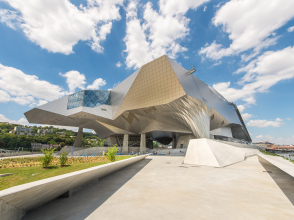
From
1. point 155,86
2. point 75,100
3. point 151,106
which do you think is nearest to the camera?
point 155,86

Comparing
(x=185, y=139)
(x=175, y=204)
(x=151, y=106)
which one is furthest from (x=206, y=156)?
(x=185, y=139)

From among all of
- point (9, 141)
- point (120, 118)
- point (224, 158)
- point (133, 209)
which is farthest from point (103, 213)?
point (9, 141)

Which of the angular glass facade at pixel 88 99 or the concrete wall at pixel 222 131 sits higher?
the angular glass facade at pixel 88 99

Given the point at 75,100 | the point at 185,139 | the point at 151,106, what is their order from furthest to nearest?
the point at 185,139
the point at 75,100
the point at 151,106

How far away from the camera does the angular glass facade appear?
34.0 metres

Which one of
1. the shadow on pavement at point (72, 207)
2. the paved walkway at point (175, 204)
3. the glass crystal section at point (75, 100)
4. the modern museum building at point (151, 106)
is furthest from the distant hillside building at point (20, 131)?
the paved walkway at point (175, 204)

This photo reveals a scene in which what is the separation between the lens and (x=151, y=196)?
4977 mm

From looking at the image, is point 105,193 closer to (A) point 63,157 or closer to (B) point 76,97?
(A) point 63,157

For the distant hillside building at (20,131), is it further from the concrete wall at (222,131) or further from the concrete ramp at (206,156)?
the concrete ramp at (206,156)

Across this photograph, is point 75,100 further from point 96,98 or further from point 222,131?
point 222,131

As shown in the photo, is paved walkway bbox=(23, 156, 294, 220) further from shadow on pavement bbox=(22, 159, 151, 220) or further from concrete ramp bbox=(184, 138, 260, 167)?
concrete ramp bbox=(184, 138, 260, 167)

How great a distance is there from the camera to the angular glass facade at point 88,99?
34.0m

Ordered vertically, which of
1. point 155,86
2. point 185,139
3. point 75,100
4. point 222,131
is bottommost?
point 185,139

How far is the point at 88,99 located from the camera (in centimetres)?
3478
